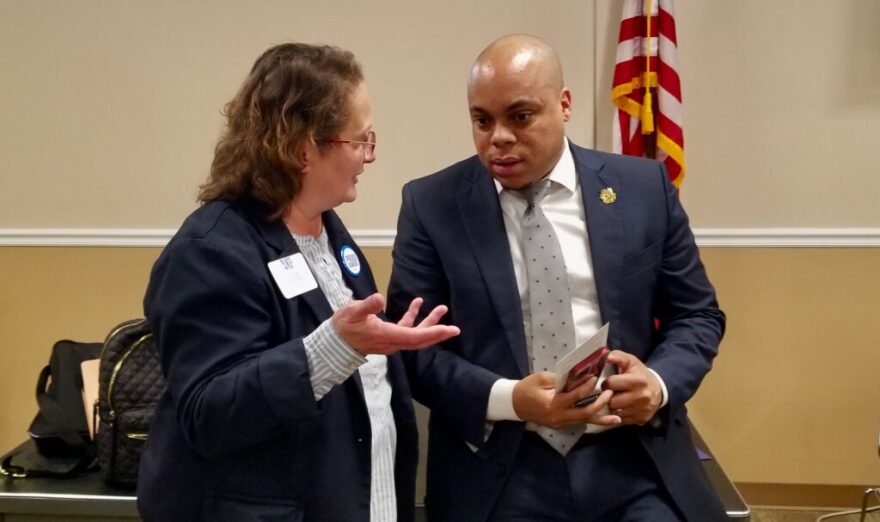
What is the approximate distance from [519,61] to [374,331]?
2.76 feet

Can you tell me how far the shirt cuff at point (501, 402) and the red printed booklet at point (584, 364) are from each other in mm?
159

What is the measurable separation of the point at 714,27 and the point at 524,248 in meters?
2.23

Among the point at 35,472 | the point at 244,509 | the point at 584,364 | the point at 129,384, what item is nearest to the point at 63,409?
the point at 35,472

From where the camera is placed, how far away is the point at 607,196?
2143mm

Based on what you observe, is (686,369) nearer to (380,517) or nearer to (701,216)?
(380,517)

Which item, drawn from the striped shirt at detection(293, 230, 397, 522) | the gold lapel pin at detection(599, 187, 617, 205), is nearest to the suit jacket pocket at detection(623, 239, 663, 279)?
the gold lapel pin at detection(599, 187, 617, 205)

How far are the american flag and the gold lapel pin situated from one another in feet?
5.20

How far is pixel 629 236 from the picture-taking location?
6.91 feet

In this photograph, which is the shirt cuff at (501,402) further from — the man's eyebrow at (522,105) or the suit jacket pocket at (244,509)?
the man's eyebrow at (522,105)

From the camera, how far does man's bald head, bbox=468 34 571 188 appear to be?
2.05 metres

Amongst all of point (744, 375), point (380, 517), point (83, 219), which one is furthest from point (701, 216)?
point (83, 219)

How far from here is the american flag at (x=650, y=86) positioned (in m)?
3.64

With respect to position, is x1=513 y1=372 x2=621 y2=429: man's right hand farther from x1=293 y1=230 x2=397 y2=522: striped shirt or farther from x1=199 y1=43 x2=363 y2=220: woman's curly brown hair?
x1=199 y1=43 x2=363 y2=220: woman's curly brown hair

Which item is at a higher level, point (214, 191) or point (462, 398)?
point (214, 191)
